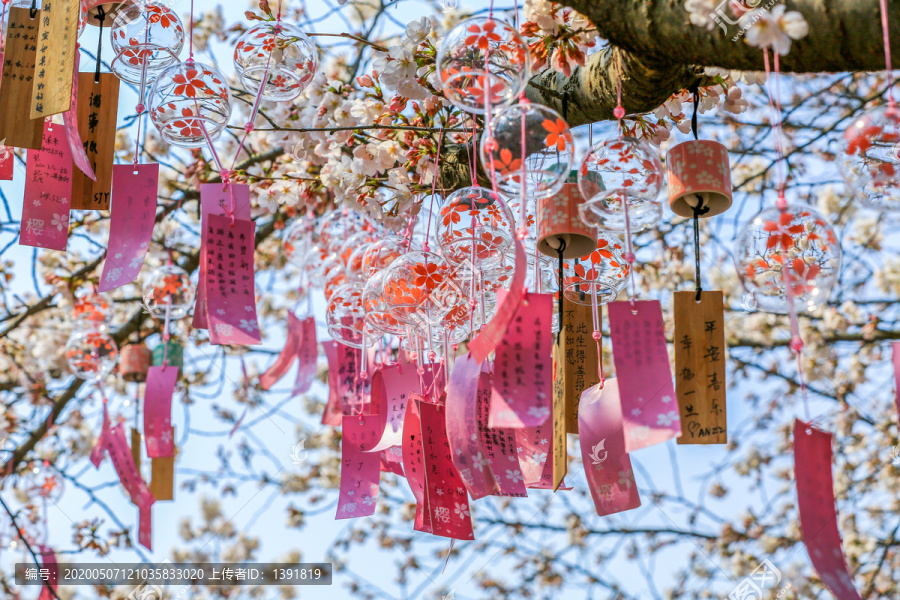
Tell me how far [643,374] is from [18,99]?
1.32 meters

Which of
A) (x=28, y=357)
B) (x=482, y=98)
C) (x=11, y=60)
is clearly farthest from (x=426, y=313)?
(x=28, y=357)

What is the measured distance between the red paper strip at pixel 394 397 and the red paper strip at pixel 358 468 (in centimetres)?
5

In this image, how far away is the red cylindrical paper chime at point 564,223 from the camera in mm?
1496

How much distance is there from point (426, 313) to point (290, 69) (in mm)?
632

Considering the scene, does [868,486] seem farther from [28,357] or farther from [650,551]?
[28,357]

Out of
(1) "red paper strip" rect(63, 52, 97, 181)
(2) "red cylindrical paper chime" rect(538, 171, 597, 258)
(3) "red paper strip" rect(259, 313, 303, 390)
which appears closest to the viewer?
(2) "red cylindrical paper chime" rect(538, 171, 597, 258)

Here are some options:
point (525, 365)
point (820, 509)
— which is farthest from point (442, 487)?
point (820, 509)

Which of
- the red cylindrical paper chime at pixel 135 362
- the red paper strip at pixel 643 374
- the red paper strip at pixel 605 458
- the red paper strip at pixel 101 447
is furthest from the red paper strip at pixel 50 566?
the red paper strip at pixel 643 374

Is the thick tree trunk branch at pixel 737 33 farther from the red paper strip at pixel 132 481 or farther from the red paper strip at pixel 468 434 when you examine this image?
the red paper strip at pixel 132 481

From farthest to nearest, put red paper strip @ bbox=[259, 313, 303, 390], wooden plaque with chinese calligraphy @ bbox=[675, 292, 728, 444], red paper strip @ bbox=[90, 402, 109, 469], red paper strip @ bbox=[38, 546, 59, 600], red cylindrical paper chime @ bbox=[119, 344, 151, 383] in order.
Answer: red cylindrical paper chime @ bbox=[119, 344, 151, 383] → red paper strip @ bbox=[38, 546, 59, 600] → red paper strip @ bbox=[90, 402, 109, 469] → red paper strip @ bbox=[259, 313, 303, 390] → wooden plaque with chinese calligraphy @ bbox=[675, 292, 728, 444]

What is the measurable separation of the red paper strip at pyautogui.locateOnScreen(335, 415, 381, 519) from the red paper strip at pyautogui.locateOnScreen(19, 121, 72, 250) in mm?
752

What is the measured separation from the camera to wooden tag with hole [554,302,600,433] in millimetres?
1645

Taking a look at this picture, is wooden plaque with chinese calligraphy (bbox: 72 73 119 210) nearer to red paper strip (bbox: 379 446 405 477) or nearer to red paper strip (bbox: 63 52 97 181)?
red paper strip (bbox: 63 52 97 181)

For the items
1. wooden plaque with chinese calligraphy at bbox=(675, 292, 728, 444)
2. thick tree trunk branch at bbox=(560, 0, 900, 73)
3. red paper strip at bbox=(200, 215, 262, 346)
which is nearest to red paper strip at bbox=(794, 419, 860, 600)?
wooden plaque with chinese calligraphy at bbox=(675, 292, 728, 444)
